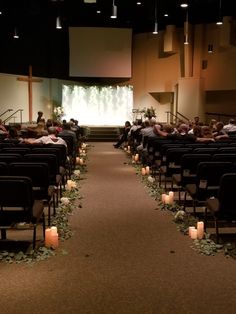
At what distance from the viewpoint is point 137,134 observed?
45.4 feet

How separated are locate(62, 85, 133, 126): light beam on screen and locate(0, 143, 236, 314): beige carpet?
18227 mm

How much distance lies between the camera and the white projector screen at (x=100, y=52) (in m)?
22.5

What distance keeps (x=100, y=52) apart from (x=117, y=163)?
38.3 ft

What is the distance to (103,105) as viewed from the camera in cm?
2445

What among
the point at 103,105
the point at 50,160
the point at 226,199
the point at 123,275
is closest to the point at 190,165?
the point at 226,199

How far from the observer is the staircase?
67.1 ft

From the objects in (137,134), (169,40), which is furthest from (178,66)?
(137,134)

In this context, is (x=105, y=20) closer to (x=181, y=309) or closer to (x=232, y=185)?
(x=232, y=185)

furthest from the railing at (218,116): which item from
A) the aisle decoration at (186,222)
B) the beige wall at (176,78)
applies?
the aisle decoration at (186,222)

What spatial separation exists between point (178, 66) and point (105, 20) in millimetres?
4442

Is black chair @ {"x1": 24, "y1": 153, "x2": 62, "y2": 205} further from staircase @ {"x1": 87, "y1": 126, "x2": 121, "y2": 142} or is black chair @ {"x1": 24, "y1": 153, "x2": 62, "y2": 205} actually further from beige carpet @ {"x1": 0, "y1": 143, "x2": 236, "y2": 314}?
staircase @ {"x1": 87, "y1": 126, "x2": 121, "y2": 142}

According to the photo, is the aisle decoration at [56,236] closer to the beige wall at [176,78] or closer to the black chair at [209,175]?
the black chair at [209,175]

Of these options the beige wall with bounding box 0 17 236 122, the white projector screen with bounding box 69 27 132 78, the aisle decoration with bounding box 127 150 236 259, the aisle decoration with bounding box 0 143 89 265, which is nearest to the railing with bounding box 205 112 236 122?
the beige wall with bounding box 0 17 236 122

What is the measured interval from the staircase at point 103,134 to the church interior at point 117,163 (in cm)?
9
